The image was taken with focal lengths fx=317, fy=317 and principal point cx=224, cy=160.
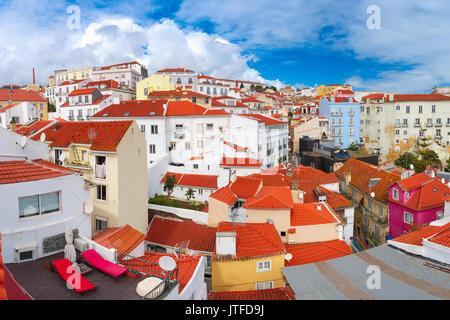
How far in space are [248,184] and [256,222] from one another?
5733 millimetres

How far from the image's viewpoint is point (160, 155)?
40844 millimetres

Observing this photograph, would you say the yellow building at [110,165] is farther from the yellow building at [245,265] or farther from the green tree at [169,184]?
the green tree at [169,184]

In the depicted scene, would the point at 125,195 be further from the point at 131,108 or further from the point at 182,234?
the point at 131,108

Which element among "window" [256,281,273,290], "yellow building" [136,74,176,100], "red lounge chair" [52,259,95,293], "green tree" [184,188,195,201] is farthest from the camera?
"yellow building" [136,74,176,100]

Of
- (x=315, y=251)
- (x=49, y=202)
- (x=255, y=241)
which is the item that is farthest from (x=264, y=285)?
(x=49, y=202)

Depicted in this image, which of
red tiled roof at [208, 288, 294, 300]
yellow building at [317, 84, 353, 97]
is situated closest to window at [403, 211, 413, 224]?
red tiled roof at [208, 288, 294, 300]

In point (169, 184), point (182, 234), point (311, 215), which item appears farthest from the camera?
point (169, 184)

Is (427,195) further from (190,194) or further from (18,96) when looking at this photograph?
(18,96)

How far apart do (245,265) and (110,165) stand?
10.3 metres

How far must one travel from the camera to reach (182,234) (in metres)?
21.7

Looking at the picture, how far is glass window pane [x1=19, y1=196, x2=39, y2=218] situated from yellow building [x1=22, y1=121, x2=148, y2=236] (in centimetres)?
737

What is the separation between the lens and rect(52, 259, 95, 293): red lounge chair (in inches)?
367

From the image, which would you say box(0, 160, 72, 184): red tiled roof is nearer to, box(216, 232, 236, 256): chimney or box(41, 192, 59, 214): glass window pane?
box(41, 192, 59, 214): glass window pane
